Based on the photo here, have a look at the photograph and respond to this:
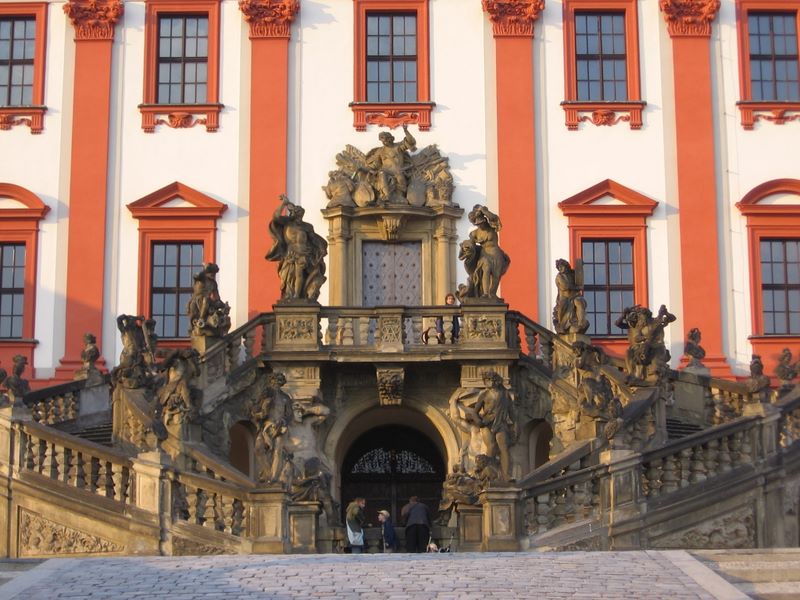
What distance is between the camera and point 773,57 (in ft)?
95.2

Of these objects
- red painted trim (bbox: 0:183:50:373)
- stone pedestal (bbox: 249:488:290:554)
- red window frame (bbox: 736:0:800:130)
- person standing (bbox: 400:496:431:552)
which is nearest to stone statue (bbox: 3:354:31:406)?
stone pedestal (bbox: 249:488:290:554)

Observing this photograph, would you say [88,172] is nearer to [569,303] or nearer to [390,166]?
[390,166]

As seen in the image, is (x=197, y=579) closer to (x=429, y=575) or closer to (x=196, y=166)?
(x=429, y=575)

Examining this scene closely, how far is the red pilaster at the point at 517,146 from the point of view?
27.7 m

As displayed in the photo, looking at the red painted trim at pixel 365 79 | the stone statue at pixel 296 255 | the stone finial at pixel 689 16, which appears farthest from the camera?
the stone finial at pixel 689 16

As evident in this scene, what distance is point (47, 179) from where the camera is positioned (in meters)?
28.3

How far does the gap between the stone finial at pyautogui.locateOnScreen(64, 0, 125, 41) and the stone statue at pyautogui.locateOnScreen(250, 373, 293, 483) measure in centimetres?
929

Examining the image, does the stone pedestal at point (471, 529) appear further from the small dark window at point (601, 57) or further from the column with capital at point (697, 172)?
the small dark window at point (601, 57)

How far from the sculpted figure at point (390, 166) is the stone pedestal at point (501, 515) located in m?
8.89

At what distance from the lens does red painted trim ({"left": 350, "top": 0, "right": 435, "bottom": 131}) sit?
28.3 m

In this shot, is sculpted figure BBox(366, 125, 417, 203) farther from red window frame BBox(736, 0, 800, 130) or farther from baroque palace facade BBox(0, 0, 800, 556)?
red window frame BBox(736, 0, 800, 130)

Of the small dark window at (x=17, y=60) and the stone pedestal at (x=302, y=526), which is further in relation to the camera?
the small dark window at (x=17, y=60)

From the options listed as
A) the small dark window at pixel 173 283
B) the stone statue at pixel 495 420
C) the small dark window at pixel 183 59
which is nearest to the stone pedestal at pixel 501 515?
the stone statue at pixel 495 420

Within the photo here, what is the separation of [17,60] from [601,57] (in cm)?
986
